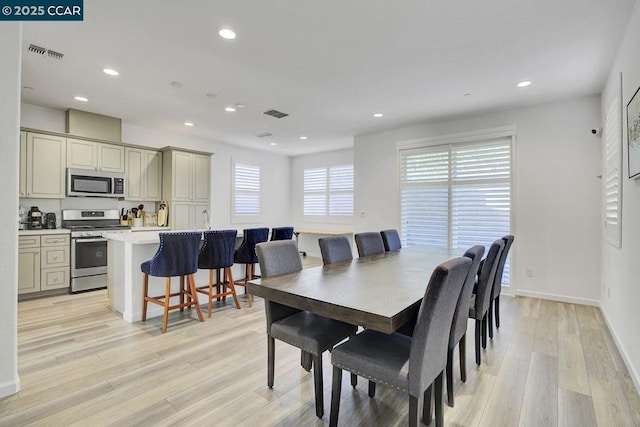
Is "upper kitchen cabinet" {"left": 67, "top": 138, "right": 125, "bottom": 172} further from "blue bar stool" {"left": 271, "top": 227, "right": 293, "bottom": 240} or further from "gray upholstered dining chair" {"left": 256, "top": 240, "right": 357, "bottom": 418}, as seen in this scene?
"gray upholstered dining chair" {"left": 256, "top": 240, "right": 357, "bottom": 418}

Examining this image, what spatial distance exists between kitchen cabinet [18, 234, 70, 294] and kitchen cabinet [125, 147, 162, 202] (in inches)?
49.7

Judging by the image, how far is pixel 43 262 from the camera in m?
4.18

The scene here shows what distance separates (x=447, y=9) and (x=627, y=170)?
6.42ft

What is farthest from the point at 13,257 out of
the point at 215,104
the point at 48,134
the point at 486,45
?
the point at 486,45

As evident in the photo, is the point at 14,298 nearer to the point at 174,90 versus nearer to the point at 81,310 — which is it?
the point at 81,310

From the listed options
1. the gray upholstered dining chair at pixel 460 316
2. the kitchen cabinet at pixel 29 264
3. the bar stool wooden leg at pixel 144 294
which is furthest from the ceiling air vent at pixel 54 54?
the gray upholstered dining chair at pixel 460 316

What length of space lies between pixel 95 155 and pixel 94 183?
0.44m

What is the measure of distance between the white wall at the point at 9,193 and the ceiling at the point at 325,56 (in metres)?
0.64

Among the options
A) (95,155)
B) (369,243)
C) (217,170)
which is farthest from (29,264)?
(369,243)

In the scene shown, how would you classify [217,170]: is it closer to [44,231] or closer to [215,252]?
[44,231]

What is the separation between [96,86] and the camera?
147 inches

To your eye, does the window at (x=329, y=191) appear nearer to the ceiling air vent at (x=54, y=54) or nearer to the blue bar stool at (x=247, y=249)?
the blue bar stool at (x=247, y=249)

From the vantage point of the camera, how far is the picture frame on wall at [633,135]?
215 centimetres

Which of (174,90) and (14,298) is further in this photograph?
(174,90)
